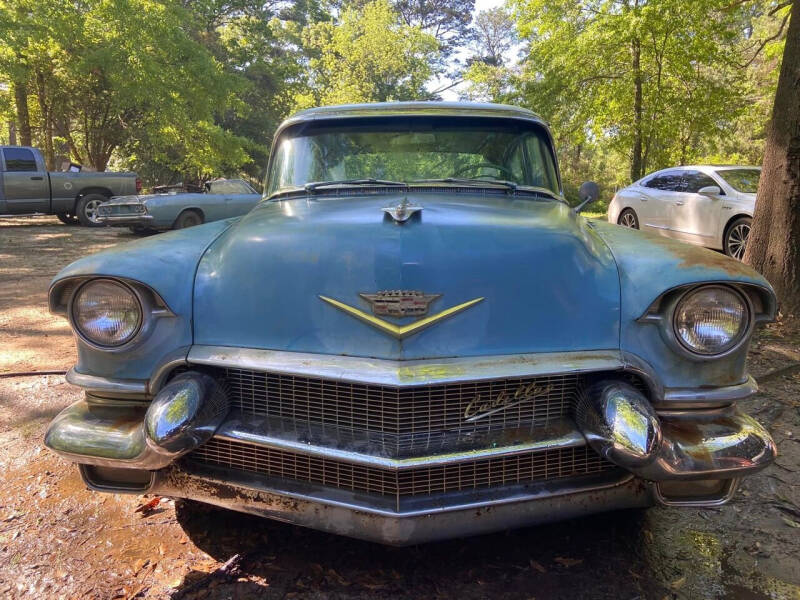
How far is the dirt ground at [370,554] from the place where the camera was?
78.4 inches

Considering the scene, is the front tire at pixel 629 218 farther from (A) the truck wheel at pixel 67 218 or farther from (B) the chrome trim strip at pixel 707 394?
(A) the truck wheel at pixel 67 218

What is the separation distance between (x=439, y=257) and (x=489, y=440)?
0.61 meters

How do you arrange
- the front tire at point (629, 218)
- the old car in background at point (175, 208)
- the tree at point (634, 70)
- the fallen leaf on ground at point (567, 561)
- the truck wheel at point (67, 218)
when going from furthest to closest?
the truck wheel at point (67, 218) → the tree at point (634, 70) → the old car in background at point (175, 208) → the front tire at point (629, 218) → the fallen leaf on ground at point (567, 561)

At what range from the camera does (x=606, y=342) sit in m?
1.95

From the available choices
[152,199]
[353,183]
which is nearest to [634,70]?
[152,199]

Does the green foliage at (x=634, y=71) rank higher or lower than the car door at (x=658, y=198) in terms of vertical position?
higher

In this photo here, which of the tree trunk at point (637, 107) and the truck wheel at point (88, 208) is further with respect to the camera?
the tree trunk at point (637, 107)

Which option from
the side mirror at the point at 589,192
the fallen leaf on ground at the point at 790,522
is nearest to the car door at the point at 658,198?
the side mirror at the point at 589,192

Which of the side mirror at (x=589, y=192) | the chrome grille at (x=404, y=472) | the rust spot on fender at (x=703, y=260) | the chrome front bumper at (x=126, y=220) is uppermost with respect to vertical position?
the side mirror at (x=589, y=192)

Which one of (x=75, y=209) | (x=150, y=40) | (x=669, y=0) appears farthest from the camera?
(x=150, y=40)

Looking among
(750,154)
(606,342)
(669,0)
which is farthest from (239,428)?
(750,154)

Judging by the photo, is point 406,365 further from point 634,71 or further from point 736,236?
point 634,71

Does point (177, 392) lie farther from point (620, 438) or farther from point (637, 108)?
point (637, 108)

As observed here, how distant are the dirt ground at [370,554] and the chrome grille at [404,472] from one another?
40cm
